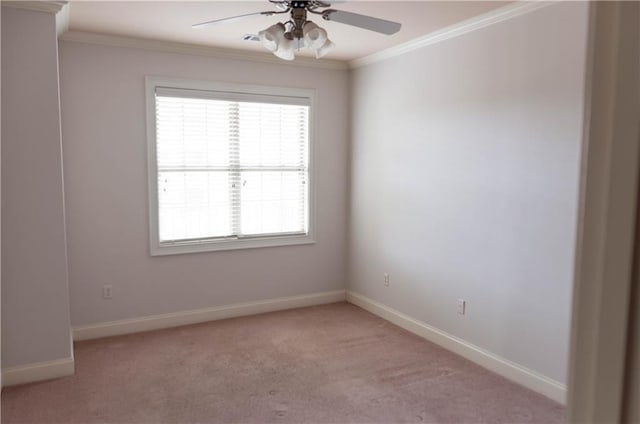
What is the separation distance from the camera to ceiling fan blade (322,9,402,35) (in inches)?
95.7

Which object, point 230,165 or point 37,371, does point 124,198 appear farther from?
point 37,371

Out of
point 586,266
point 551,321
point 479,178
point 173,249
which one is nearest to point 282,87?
point 173,249

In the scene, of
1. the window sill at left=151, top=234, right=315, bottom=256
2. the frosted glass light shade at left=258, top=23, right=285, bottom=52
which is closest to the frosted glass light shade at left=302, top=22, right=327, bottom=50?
the frosted glass light shade at left=258, top=23, right=285, bottom=52

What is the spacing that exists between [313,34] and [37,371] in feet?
9.39

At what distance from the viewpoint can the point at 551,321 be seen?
2992mm

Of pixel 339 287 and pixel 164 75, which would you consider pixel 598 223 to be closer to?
pixel 164 75

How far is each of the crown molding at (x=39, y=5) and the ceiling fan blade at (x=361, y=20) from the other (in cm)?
176

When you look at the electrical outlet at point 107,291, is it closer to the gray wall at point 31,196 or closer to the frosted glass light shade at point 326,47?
the gray wall at point 31,196

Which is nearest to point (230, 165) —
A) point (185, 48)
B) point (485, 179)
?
point (185, 48)

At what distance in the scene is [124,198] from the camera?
13.3 feet

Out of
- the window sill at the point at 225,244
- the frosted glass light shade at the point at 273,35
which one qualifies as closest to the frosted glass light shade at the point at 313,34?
the frosted glass light shade at the point at 273,35

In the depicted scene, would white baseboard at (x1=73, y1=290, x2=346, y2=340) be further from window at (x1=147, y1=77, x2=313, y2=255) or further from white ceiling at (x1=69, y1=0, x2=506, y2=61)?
→ white ceiling at (x1=69, y1=0, x2=506, y2=61)

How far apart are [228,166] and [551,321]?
300 cm

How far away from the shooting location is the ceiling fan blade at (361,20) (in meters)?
2.43
